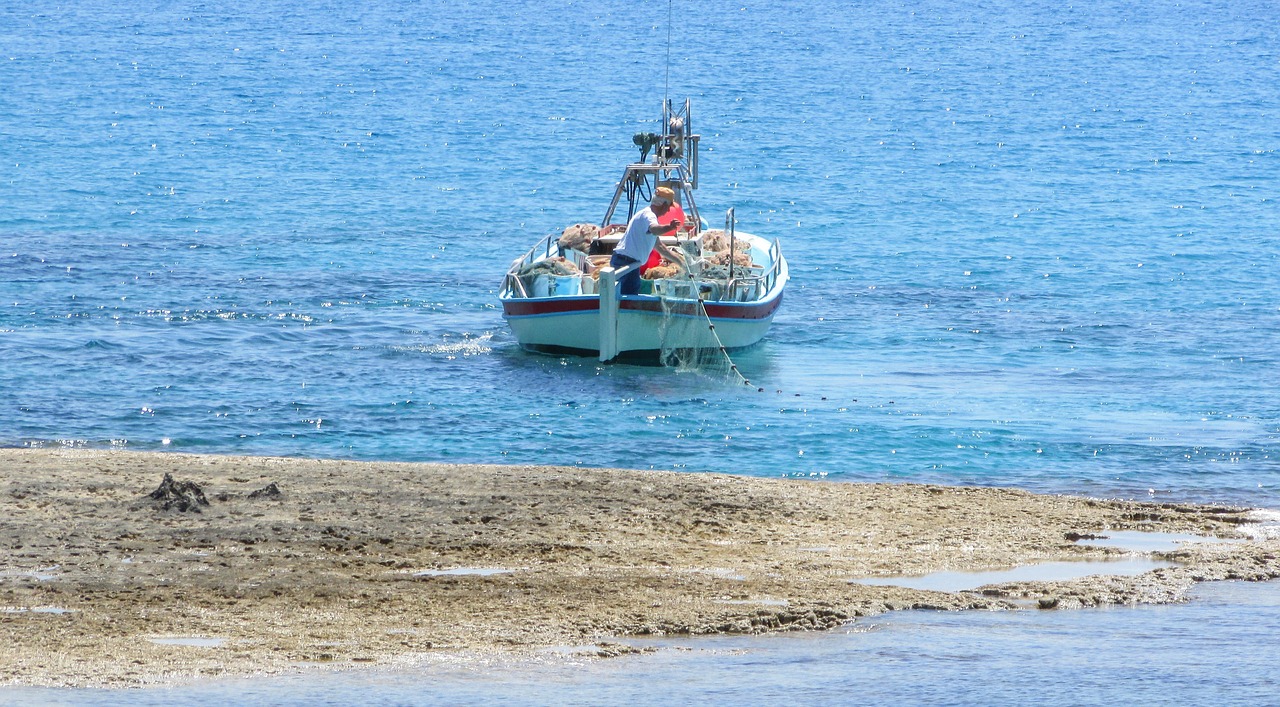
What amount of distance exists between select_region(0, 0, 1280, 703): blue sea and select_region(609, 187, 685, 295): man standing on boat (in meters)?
1.25

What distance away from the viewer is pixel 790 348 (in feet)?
83.1

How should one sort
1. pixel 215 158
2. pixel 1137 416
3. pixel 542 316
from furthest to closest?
1. pixel 215 158
2. pixel 542 316
3. pixel 1137 416

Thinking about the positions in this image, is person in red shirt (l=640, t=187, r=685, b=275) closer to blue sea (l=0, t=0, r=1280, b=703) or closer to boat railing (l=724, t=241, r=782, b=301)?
boat railing (l=724, t=241, r=782, b=301)

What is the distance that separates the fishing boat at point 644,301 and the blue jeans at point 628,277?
0.10 meters

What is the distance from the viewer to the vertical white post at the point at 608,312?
22844mm

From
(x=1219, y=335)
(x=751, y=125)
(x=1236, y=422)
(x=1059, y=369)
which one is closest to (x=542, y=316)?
(x=1059, y=369)

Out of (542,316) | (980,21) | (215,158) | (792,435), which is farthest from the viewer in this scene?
(980,21)

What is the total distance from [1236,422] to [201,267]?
726 inches

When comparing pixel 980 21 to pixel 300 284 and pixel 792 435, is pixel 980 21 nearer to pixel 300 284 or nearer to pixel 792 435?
pixel 300 284

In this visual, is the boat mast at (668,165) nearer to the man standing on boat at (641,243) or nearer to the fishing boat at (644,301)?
the fishing boat at (644,301)

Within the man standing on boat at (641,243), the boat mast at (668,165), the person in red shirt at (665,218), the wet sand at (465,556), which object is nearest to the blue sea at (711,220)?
the wet sand at (465,556)

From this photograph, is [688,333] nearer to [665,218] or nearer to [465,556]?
[665,218]

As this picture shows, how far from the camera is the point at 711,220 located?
39.8 meters

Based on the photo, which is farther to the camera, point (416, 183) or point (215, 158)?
point (215, 158)
